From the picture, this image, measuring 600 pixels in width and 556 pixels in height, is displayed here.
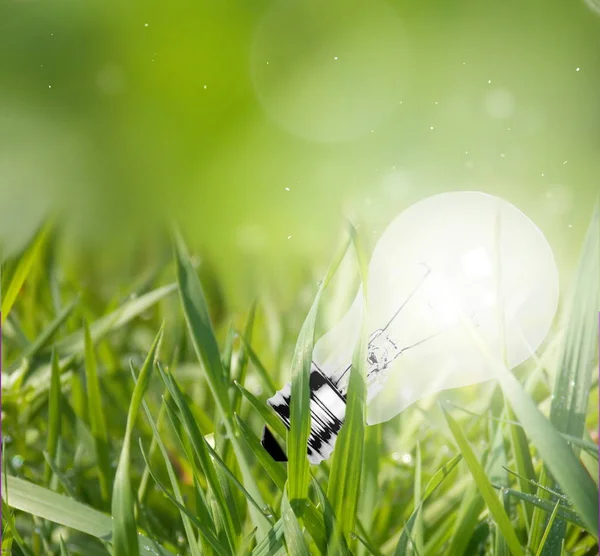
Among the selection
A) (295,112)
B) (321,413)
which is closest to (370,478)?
(321,413)

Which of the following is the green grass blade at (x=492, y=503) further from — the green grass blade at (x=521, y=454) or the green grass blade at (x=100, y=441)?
the green grass blade at (x=100, y=441)

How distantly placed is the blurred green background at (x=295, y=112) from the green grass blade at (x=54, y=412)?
0.27 feet

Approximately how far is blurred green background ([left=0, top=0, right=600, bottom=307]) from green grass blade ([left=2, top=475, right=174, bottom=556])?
0.13m

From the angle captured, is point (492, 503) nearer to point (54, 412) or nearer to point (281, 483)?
point (281, 483)

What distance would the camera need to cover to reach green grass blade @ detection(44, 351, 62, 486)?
0.87 ft

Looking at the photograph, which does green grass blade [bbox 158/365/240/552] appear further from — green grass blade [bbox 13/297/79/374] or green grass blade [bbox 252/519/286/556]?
green grass blade [bbox 13/297/79/374]

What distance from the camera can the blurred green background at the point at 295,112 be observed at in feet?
0.85

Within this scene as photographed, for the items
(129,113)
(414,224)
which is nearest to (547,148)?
(414,224)

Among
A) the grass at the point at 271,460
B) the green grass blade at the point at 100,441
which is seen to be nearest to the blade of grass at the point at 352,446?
the grass at the point at 271,460

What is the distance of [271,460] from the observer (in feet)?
0.70

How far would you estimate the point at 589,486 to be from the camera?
0.18 metres

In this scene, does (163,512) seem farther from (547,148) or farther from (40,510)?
(547,148)

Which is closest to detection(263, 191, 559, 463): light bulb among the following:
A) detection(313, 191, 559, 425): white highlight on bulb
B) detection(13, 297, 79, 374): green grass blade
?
detection(313, 191, 559, 425): white highlight on bulb

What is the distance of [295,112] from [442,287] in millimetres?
105
